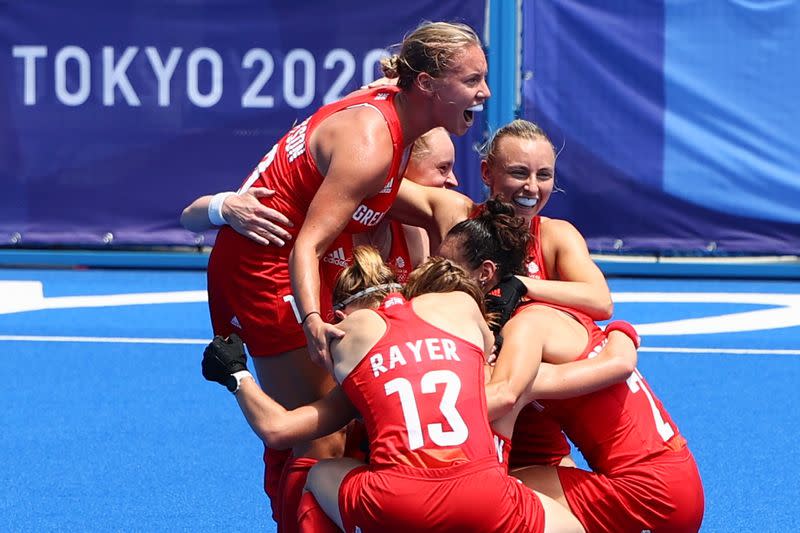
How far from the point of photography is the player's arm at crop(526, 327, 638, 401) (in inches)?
151

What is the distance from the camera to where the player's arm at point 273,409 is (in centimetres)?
377

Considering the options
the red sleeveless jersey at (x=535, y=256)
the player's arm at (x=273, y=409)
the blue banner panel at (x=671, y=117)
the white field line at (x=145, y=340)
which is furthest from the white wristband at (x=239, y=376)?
the blue banner panel at (x=671, y=117)

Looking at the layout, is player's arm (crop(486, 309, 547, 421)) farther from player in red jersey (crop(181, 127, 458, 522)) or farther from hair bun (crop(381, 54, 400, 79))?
hair bun (crop(381, 54, 400, 79))

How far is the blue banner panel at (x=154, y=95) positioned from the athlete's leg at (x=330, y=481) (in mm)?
6570

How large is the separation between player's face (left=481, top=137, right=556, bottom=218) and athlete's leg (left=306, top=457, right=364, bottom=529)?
1119mm

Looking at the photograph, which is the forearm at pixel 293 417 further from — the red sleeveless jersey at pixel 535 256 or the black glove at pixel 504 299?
the red sleeveless jersey at pixel 535 256

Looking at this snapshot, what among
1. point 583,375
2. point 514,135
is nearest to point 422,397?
point 583,375

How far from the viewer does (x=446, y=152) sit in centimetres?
484

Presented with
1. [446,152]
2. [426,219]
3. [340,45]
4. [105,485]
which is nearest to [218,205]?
[426,219]

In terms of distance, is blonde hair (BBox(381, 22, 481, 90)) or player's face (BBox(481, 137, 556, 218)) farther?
player's face (BBox(481, 137, 556, 218))

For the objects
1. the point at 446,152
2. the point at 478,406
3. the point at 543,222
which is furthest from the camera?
the point at 446,152

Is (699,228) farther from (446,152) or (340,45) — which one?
(446,152)

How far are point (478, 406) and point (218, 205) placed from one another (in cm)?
112

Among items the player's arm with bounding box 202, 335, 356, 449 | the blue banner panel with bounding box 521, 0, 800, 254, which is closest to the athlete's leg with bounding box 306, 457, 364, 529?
the player's arm with bounding box 202, 335, 356, 449
